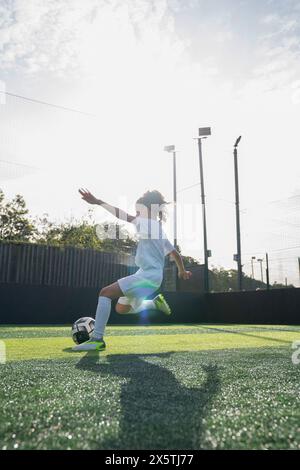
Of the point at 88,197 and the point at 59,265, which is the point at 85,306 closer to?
the point at 59,265

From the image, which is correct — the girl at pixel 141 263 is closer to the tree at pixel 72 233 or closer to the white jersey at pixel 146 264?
the white jersey at pixel 146 264

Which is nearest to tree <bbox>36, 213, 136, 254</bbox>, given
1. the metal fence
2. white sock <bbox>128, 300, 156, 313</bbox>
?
the metal fence

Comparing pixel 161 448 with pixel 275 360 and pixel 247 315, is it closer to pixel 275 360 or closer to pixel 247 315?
pixel 275 360

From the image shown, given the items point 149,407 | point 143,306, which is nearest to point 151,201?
point 143,306

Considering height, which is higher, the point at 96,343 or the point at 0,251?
the point at 0,251

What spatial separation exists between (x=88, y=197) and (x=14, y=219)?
22022 mm

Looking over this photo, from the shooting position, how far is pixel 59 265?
14.8 m

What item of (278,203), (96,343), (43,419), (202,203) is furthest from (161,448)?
(202,203)

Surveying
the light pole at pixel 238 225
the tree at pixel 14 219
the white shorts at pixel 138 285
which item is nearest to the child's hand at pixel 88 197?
the white shorts at pixel 138 285

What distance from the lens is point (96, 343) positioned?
11.9 feet

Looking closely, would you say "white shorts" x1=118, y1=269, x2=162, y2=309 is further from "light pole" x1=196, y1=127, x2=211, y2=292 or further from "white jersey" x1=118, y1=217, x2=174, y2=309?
"light pole" x1=196, y1=127, x2=211, y2=292

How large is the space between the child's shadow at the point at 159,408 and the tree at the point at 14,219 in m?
23.0

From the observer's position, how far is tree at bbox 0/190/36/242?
78.6ft

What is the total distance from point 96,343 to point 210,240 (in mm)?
13583
